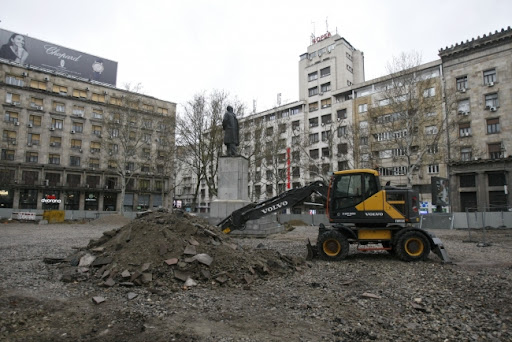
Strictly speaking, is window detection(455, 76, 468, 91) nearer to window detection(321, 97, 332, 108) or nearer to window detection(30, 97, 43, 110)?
window detection(321, 97, 332, 108)

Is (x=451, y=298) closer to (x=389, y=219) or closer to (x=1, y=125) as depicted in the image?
(x=389, y=219)

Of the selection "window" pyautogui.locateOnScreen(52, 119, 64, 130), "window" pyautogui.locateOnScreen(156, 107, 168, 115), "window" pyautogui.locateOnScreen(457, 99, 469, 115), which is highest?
"window" pyautogui.locateOnScreen(156, 107, 168, 115)

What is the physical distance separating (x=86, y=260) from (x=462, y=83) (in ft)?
148

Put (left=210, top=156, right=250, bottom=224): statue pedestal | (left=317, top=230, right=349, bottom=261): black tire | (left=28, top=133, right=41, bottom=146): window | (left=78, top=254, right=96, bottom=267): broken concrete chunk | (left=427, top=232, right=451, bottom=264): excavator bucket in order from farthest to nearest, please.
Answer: (left=28, top=133, right=41, bottom=146): window → (left=210, top=156, right=250, bottom=224): statue pedestal → (left=317, top=230, right=349, bottom=261): black tire → (left=427, top=232, right=451, bottom=264): excavator bucket → (left=78, top=254, right=96, bottom=267): broken concrete chunk

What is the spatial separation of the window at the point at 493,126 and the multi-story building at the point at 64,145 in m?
39.0

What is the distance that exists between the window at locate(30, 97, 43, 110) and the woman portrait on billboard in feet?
25.2

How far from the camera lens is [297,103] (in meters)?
58.9

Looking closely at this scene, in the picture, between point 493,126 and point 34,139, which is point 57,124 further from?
point 493,126

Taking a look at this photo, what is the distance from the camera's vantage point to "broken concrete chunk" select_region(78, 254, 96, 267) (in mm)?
7434

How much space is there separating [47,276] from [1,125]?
2102 inches

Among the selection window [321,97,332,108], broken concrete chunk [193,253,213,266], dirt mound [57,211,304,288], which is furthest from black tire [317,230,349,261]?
window [321,97,332,108]

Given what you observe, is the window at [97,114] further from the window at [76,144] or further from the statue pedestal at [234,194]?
the statue pedestal at [234,194]

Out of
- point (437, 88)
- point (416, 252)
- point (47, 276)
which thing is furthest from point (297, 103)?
point (47, 276)

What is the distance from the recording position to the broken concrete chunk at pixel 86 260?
743 cm
